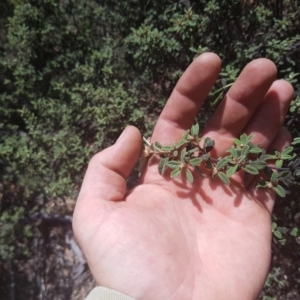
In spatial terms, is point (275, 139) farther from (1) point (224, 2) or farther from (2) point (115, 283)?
(2) point (115, 283)

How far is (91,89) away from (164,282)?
1.37 metres

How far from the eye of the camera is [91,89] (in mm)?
2559

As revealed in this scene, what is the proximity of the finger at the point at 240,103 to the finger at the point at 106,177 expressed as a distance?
410mm

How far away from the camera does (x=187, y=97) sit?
193cm

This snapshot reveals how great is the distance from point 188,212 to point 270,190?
432mm

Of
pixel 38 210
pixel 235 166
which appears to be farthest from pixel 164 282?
pixel 38 210

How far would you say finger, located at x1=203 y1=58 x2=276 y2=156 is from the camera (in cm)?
182

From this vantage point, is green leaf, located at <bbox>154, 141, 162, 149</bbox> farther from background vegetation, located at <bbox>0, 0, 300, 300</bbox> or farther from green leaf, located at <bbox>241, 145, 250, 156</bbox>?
background vegetation, located at <bbox>0, 0, 300, 300</bbox>

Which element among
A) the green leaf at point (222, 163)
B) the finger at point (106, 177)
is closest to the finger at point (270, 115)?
the green leaf at point (222, 163)

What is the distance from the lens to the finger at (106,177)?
1.73 metres

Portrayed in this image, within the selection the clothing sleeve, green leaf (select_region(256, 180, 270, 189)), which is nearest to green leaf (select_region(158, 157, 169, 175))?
green leaf (select_region(256, 180, 270, 189))

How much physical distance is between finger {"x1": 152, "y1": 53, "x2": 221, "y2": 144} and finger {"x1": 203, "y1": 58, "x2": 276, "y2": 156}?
4.3 inches

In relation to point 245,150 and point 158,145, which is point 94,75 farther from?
point 245,150

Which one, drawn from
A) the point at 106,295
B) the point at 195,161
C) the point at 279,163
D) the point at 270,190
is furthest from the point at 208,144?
the point at 106,295
